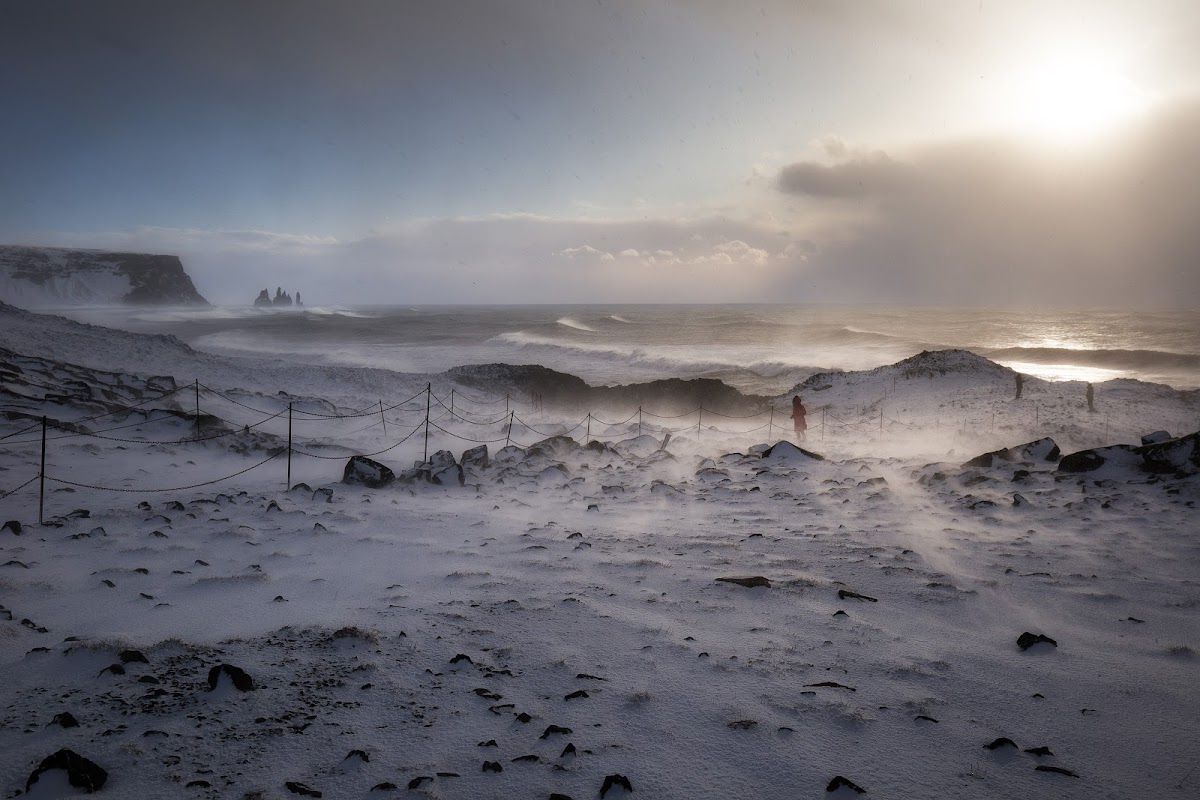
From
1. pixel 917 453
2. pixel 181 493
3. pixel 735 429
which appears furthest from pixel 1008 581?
pixel 735 429

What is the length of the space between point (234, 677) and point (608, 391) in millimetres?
22134

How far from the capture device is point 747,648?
4055 millimetres

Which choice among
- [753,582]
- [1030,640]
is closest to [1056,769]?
A: [1030,640]

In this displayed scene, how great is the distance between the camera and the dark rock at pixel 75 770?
2475mm

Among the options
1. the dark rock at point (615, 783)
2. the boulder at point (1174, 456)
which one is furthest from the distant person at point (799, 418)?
the dark rock at point (615, 783)

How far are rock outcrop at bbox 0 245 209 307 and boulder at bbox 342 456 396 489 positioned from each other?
132061 millimetres

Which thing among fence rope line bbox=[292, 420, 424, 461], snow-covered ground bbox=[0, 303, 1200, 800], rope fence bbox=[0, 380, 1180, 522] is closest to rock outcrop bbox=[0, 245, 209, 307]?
rope fence bbox=[0, 380, 1180, 522]

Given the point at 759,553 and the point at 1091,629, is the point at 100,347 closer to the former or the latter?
the point at 759,553

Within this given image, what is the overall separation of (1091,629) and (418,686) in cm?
479

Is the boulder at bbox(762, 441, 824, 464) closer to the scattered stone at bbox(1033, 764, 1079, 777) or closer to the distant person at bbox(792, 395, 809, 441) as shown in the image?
the distant person at bbox(792, 395, 809, 441)

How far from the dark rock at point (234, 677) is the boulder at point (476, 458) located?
7.26 m

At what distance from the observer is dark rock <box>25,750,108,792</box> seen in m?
2.47

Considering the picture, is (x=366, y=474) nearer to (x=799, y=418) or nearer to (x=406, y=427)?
(x=406, y=427)

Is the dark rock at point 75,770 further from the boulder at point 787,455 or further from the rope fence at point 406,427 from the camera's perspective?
the boulder at point 787,455
